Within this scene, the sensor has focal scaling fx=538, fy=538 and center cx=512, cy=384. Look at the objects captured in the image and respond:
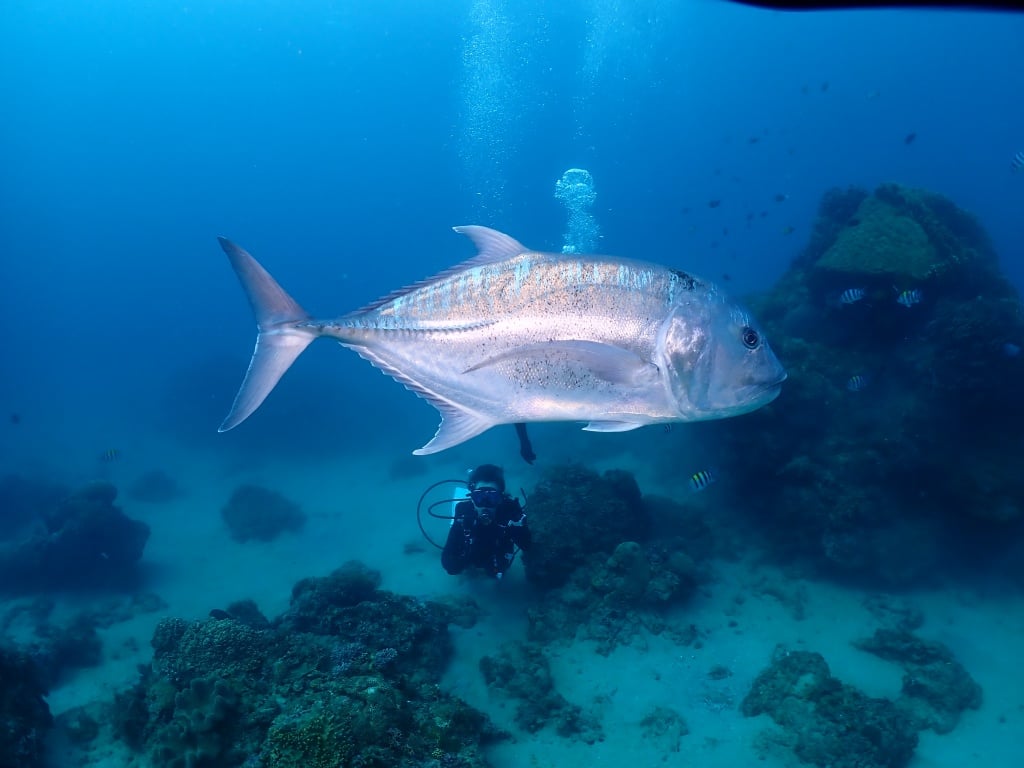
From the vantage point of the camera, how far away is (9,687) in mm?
5902

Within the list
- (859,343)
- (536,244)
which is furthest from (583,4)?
(859,343)

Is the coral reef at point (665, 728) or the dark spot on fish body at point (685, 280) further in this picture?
the coral reef at point (665, 728)

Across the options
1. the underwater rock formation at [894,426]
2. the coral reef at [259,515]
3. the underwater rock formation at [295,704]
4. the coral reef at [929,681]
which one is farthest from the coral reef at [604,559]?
the coral reef at [259,515]

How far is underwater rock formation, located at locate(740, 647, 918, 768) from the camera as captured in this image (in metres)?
5.59

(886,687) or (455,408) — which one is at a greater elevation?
(455,408)

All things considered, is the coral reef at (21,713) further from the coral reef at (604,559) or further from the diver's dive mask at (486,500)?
the coral reef at (604,559)

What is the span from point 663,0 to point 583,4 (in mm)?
11012

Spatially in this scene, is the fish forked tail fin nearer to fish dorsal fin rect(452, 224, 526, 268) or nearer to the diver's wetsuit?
fish dorsal fin rect(452, 224, 526, 268)

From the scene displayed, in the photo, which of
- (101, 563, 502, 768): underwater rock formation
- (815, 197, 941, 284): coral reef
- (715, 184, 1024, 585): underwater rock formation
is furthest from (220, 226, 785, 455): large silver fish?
(815, 197, 941, 284): coral reef

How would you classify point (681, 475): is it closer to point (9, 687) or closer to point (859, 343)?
point (859, 343)

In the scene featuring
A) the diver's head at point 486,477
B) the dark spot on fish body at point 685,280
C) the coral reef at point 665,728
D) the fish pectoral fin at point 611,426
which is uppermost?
the diver's head at point 486,477

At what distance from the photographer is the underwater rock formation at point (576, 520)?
29.5ft

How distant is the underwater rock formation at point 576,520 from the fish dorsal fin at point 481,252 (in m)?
6.77

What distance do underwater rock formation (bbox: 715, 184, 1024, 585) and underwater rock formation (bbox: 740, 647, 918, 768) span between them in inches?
150
